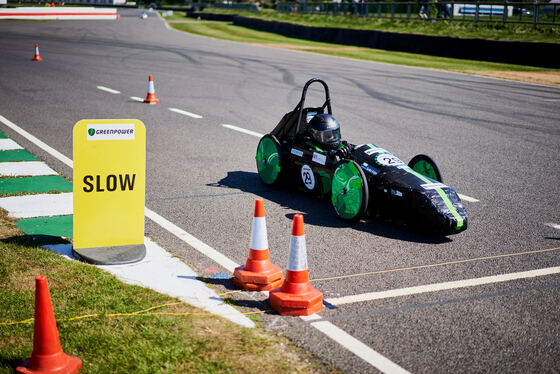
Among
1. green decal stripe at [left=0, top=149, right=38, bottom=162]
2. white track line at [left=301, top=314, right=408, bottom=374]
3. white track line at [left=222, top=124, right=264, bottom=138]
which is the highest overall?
white track line at [left=222, top=124, right=264, bottom=138]

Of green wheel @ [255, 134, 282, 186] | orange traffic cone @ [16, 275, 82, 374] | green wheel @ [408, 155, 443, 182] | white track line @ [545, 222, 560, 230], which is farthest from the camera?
green wheel @ [255, 134, 282, 186]

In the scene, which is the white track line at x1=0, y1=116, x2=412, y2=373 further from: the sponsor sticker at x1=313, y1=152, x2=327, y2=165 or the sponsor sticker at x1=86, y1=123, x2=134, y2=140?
the sponsor sticker at x1=313, y1=152, x2=327, y2=165

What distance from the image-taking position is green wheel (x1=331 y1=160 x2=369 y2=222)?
6.51m

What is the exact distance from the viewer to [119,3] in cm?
9112

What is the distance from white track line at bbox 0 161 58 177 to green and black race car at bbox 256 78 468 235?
2.98 meters

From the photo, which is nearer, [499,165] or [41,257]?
[41,257]

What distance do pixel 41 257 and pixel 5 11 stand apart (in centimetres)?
4911

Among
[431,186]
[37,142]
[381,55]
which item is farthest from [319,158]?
[381,55]

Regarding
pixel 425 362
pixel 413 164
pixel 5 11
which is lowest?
pixel 425 362

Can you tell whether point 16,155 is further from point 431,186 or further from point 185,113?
point 431,186

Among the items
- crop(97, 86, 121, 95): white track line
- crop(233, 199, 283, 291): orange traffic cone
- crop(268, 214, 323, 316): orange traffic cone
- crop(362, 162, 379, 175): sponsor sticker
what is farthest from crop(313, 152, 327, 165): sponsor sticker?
crop(97, 86, 121, 95): white track line

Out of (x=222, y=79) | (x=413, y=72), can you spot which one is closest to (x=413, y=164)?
(x=222, y=79)

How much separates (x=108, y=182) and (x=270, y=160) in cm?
294

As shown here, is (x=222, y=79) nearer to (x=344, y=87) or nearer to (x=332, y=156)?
(x=344, y=87)
